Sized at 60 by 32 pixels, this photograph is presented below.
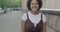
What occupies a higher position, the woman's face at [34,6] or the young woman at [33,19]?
the woman's face at [34,6]

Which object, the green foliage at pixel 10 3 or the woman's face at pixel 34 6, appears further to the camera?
the green foliage at pixel 10 3

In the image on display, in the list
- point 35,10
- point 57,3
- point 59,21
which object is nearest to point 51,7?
point 57,3

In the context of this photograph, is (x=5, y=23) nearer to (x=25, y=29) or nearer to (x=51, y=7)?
(x=25, y=29)

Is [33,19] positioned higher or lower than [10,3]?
lower

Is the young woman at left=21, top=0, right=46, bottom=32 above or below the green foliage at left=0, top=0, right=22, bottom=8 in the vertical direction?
below

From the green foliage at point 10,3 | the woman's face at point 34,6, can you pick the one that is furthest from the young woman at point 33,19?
the green foliage at point 10,3

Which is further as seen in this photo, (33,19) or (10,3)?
(10,3)

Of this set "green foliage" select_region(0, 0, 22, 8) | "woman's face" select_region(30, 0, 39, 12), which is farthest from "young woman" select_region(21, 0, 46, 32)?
"green foliage" select_region(0, 0, 22, 8)

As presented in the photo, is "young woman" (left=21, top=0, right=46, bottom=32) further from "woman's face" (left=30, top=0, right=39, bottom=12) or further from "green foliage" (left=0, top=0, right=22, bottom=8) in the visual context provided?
"green foliage" (left=0, top=0, right=22, bottom=8)

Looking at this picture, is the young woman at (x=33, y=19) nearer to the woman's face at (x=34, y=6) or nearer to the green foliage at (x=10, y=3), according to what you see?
the woman's face at (x=34, y=6)

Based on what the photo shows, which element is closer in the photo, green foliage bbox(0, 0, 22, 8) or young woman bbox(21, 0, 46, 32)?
young woman bbox(21, 0, 46, 32)

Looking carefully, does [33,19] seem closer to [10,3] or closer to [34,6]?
[34,6]

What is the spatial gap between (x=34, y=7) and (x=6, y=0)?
0.45 m

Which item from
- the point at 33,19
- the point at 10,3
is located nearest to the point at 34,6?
the point at 33,19
